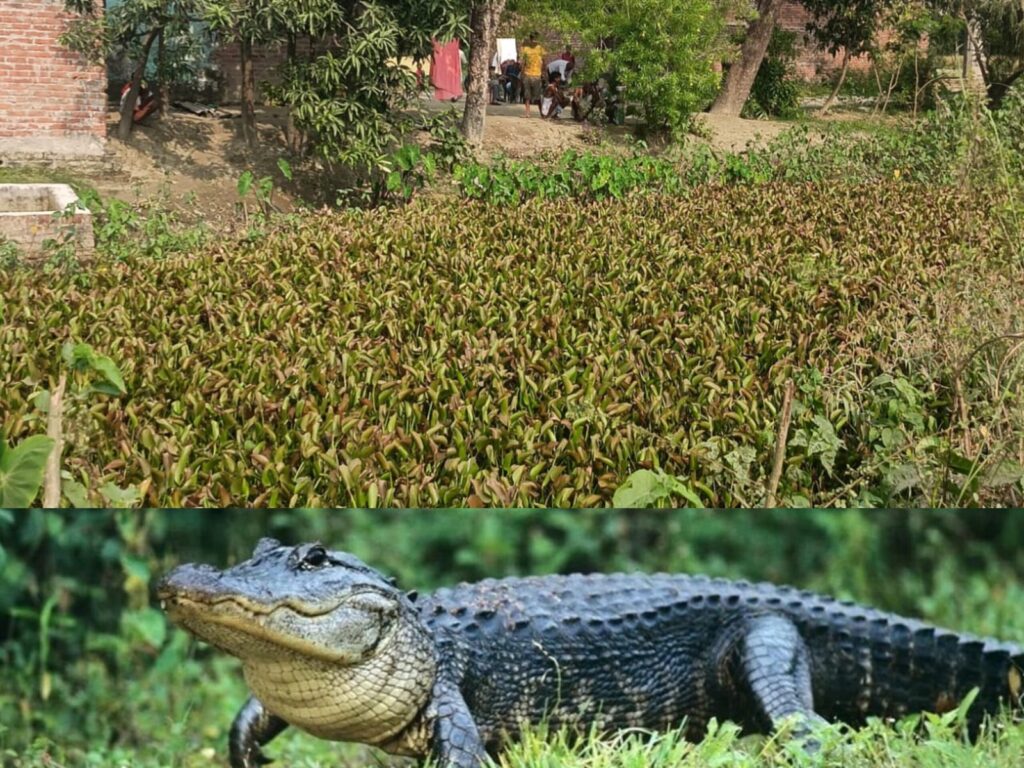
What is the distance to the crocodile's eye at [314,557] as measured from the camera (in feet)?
6.51

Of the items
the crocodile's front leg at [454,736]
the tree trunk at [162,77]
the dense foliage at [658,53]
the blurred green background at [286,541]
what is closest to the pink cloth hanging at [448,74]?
the dense foliage at [658,53]

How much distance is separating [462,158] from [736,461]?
7868 mm

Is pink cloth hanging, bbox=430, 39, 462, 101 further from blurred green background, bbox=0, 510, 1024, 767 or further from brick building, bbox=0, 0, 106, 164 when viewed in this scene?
blurred green background, bbox=0, 510, 1024, 767

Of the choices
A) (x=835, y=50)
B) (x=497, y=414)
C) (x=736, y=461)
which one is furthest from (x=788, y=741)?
(x=835, y=50)

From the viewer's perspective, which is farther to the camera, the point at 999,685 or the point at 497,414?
the point at 497,414

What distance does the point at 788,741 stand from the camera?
80.8 inches

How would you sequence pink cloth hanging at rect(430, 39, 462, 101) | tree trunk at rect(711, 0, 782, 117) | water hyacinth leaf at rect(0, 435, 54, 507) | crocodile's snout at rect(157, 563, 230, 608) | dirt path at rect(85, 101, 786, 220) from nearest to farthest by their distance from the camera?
crocodile's snout at rect(157, 563, 230, 608) → water hyacinth leaf at rect(0, 435, 54, 507) → dirt path at rect(85, 101, 786, 220) → pink cloth hanging at rect(430, 39, 462, 101) → tree trunk at rect(711, 0, 782, 117)

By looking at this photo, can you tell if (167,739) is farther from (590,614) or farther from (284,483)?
(284,483)

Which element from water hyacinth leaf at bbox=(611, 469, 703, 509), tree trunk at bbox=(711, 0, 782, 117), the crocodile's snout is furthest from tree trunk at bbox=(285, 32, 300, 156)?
the crocodile's snout

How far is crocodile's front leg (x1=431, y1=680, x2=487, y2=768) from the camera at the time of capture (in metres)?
2.01

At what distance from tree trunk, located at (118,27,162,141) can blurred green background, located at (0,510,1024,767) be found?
34.6 feet

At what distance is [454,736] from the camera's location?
6.65ft

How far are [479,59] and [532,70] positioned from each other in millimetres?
6110

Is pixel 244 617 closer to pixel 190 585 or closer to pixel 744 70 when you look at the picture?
pixel 190 585
